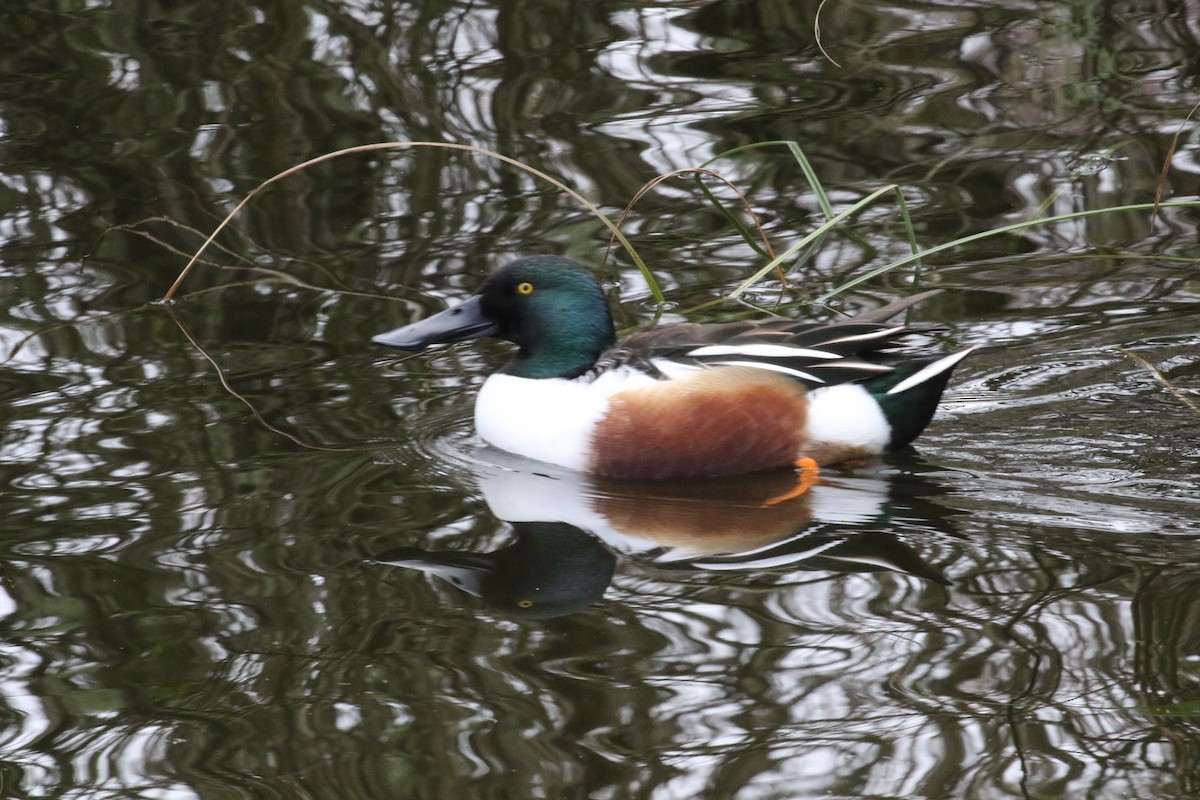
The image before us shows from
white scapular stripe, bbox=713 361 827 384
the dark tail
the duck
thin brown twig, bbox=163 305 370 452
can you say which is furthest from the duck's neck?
the dark tail

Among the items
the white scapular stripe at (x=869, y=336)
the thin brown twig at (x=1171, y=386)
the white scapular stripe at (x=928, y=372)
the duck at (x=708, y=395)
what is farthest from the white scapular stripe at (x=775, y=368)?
the thin brown twig at (x=1171, y=386)

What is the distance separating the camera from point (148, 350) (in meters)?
5.88

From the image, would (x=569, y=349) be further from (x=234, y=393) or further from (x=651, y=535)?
(x=234, y=393)

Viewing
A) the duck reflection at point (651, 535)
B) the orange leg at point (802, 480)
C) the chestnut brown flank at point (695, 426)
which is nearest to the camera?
the duck reflection at point (651, 535)

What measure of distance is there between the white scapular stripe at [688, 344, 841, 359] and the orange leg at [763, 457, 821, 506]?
337mm

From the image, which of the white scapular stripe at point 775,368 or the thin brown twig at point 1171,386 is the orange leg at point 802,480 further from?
the thin brown twig at point 1171,386

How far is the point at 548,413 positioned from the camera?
198 inches

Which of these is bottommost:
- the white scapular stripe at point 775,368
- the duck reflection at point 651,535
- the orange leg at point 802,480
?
the orange leg at point 802,480

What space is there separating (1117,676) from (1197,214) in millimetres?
3680

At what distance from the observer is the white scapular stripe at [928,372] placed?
486cm

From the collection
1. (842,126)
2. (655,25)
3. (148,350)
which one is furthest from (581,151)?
(148,350)

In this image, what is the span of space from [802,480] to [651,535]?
683mm

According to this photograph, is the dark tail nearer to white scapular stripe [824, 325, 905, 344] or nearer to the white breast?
white scapular stripe [824, 325, 905, 344]

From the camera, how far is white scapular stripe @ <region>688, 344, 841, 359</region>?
16.1ft
